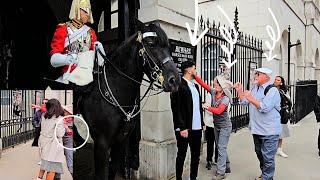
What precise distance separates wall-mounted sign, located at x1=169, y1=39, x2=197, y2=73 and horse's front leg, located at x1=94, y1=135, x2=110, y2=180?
240 centimetres

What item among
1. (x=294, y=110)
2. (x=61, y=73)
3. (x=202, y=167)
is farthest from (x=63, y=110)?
(x=294, y=110)

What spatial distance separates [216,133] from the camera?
6.20m

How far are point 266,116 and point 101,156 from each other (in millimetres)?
2832

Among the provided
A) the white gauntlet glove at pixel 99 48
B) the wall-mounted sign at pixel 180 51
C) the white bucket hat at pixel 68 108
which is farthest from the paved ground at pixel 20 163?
the wall-mounted sign at pixel 180 51

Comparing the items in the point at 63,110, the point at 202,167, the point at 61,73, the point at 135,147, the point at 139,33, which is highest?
the point at 139,33

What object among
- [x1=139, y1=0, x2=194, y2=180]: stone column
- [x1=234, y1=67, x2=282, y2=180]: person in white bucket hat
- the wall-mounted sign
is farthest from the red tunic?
[x1=234, y1=67, x2=282, y2=180]: person in white bucket hat

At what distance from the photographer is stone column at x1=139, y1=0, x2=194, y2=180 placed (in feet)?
18.0

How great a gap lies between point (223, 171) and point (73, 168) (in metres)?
3.05

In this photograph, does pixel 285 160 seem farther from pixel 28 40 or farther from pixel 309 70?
pixel 309 70

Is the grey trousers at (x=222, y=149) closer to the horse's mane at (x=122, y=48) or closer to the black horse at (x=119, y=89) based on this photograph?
the black horse at (x=119, y=89)

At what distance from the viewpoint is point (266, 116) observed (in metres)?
5.16

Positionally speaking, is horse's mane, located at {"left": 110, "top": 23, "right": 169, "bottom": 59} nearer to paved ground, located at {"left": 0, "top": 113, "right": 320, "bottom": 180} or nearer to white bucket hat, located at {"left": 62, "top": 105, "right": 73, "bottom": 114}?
white bucket hat, located at {"left": 62, "top": 105, "right": 73, "bottom": 114}

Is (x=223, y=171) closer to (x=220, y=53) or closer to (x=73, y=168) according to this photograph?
(x=73, y=168)

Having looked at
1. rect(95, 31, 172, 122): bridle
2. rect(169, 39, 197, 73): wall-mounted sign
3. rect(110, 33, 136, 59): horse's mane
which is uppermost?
rect(169, 39, 197, 73): wall-mounted sign
